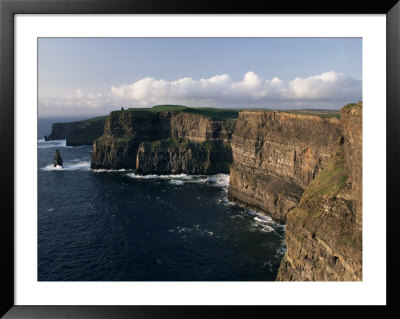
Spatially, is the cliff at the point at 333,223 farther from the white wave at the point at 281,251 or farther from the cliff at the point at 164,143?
the cliff at the point at 164,143

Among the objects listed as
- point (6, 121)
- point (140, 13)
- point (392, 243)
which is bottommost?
point (392, 243)

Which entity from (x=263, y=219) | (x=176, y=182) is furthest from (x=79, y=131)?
(x=263, y=219)

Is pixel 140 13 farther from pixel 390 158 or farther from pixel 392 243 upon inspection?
pixel 392 243

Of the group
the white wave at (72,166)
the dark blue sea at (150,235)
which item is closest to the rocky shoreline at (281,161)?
the white wave at (72,166)

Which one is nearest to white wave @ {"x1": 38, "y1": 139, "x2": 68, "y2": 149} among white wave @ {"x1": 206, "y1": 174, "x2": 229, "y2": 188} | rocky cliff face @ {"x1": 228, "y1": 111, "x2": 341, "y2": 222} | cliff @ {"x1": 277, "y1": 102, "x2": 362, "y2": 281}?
white wave @ {"x1": 206, "y1": 174, "x2": 229, "y2": 188}

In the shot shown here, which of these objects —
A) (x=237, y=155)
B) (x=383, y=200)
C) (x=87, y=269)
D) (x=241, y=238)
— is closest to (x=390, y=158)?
(x=383, y=200)

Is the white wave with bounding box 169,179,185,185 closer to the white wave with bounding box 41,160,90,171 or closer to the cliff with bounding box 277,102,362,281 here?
the white wave with bounding box 41,160,90,171
